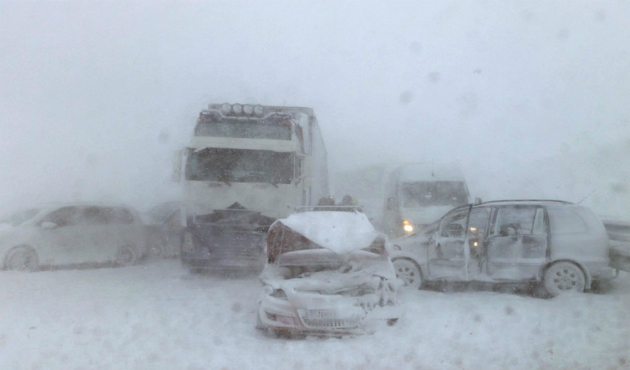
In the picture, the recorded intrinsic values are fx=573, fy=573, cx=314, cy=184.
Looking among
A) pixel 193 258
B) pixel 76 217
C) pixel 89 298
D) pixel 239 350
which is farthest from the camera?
pixel 76 217

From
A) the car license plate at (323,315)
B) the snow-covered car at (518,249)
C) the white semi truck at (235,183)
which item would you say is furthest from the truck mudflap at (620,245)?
the white semi truck at (235,183)

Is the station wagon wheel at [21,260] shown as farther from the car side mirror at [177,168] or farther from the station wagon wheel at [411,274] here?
the station wagon wheel at [411,274]

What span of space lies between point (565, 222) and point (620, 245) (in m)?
1.04

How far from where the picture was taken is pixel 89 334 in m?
6.83

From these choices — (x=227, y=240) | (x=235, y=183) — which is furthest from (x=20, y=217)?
(x=235, y=183)

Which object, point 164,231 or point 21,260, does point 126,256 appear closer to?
point 164,231

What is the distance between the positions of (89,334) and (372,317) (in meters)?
3.37

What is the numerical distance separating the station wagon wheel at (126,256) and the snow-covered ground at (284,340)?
3.27 metres

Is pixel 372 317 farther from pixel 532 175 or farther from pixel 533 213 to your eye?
pixel 532 175

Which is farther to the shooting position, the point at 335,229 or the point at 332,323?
the point at 335,229

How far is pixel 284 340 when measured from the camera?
6840 mm

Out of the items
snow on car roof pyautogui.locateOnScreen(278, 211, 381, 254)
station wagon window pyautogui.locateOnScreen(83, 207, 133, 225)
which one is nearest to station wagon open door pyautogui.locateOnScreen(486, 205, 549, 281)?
snow on car roof pyautogui.locateOnScreen(278, 211, 381, 254)

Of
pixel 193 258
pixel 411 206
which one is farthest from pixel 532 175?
pixel 193 258

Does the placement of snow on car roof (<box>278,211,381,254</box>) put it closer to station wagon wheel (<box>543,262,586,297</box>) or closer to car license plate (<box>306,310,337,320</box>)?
car license plate (<box>306,310,337,320</box>)
